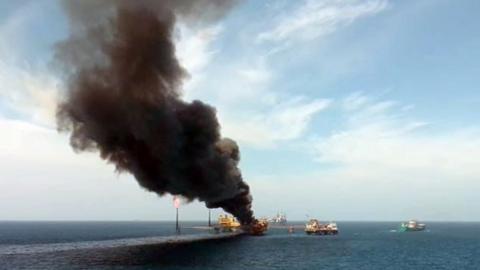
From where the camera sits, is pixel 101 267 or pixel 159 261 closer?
pixel 101 267

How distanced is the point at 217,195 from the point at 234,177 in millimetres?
10260

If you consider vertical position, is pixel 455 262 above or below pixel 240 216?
below

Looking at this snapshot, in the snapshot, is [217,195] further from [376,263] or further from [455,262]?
[455,262]

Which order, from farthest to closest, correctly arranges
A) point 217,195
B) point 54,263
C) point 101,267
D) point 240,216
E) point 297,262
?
1. point 240,216
2. point 217,195
3. point 297,262
4. point 54,263
5. point 101,267

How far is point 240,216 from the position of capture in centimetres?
19212

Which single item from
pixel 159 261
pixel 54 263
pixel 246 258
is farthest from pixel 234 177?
pixel 54 263

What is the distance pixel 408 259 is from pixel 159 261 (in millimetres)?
59755

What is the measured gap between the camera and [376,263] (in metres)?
106

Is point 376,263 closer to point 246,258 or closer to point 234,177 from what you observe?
point 246,258

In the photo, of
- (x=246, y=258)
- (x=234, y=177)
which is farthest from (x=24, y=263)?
(x=234, y=177)

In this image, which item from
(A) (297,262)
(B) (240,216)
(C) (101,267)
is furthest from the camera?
(B) (240,216)

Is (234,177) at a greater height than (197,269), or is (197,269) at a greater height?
(234,177)

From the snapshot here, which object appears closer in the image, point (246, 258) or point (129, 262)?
point (129, 262)

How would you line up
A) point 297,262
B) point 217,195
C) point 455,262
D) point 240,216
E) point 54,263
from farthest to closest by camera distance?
1. point 240,216
2. point 217,195
3. point 455,262
4. point 297,262
5. point 54,263
